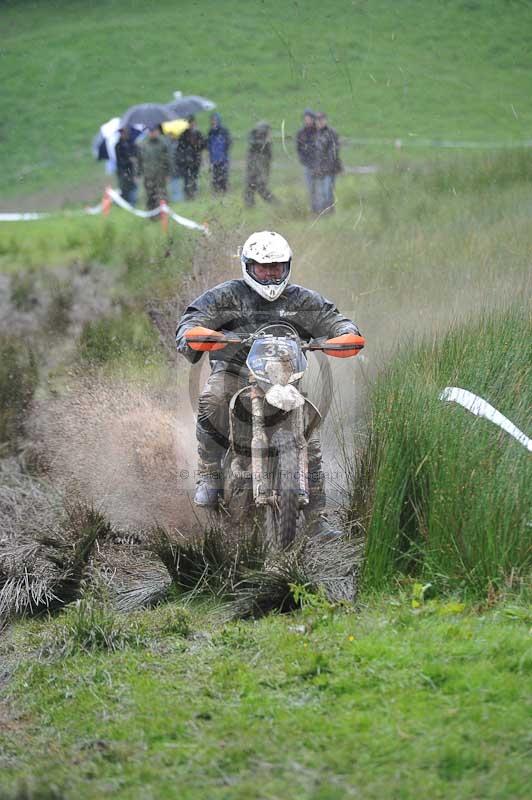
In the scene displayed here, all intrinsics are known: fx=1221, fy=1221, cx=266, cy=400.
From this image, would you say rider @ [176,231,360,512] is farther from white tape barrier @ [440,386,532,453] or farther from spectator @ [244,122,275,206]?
spectator @ [244,122,275,206]

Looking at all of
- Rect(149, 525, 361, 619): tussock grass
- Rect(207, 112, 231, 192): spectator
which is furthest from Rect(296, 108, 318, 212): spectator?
Rect(149, 525, 361, 619): tussock grass

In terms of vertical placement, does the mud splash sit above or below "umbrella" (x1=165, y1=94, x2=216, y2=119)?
below

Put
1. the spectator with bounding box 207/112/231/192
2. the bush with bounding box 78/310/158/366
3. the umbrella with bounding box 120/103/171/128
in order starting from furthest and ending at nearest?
the umbrella with bounding box 120/103/171/128 < the spectator with bounding box 207/112/231/192 < the bush with bounding box 78/310/158/366

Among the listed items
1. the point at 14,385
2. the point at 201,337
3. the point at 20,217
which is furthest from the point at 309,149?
the point at 20,217

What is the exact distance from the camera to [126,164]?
76.9 ft

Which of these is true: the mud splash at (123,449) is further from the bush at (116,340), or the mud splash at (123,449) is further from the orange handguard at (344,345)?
the orange handguard at (344,345)

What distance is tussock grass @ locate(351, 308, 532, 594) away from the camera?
21.9 feet

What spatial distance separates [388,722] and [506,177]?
13559 mm

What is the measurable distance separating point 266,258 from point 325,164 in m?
10.5

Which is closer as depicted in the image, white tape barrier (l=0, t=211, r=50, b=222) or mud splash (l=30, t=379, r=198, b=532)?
mud splash (l=30, t=379, r=198, b=532)

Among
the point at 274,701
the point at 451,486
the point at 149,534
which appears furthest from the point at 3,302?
the point at 274,701

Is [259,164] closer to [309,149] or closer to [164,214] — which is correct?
[309,149]

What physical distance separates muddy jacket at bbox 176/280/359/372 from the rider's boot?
2.46 ft

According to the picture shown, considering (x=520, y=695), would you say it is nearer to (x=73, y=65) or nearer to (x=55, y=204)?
(x=55, y=204)
